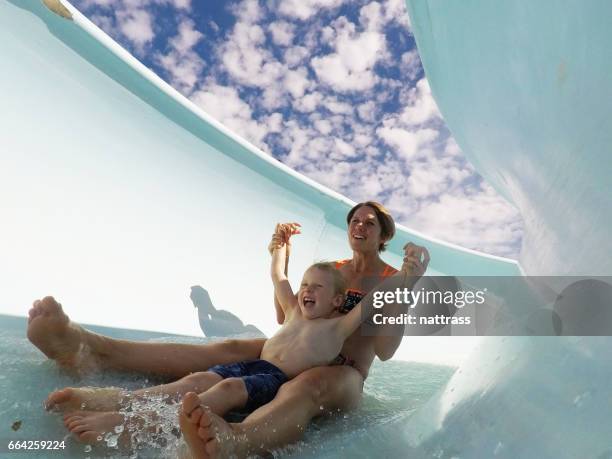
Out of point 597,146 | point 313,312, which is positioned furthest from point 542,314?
point 313,312

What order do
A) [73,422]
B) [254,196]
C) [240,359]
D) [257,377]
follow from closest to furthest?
[73,422] → [257,377] → [240,359] → [254,196]

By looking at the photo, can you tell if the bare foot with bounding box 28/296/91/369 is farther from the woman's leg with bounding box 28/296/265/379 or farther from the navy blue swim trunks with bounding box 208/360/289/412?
the navy blue swim trunks with bounding box 208/360/289/412

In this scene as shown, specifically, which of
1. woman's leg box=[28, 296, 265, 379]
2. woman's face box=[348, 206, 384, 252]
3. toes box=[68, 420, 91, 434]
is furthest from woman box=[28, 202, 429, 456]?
toes box=[68, 420, 91, 434]

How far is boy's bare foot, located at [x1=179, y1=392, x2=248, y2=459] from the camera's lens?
673 mm

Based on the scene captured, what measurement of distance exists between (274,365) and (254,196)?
2.13 meters

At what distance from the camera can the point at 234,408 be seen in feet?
2.97

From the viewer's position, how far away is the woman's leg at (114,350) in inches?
39.6

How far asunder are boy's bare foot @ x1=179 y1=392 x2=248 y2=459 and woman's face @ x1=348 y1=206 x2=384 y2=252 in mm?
887

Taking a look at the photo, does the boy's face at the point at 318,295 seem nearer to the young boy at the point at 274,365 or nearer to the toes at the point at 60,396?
the young boy at the point at 274,365

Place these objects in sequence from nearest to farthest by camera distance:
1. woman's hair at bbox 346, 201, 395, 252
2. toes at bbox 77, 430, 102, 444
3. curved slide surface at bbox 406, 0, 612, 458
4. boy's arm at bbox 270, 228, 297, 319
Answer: curved slide surface at bbox 406, 0, 612, 458, toes at bbox 77, 430, 102, 444, boy's arm at bbox 270, 228, 297, 319, woman's hair at bbox 346, 201, 395, 252

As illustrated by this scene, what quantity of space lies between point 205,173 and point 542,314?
2496mm

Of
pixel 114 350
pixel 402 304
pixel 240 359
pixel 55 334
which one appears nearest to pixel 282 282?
pixel 240 359

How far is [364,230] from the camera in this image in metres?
1.48

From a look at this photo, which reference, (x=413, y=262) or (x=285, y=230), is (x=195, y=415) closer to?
(x=413, y=262)
